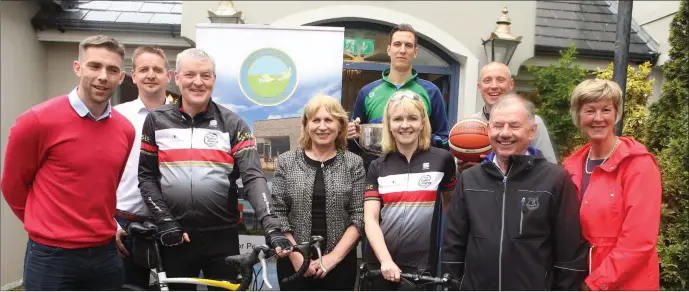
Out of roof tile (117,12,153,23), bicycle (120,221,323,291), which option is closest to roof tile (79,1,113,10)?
roof tile (117,12,153,23)

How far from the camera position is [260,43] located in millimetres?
4980

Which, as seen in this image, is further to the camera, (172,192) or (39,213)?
(172,192)

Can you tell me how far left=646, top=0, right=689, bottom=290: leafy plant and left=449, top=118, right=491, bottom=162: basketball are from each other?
7.67ft

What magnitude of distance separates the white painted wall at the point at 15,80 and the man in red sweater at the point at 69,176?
452 cm

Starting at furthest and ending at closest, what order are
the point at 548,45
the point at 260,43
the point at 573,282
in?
1. the point at 548,45
2. the point at 260,43
3. the point at 573,282

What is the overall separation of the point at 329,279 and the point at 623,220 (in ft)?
5.29

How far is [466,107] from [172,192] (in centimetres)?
484

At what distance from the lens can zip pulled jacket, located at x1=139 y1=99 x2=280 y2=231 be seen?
3.02 m

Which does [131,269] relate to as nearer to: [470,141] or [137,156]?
[137,156]

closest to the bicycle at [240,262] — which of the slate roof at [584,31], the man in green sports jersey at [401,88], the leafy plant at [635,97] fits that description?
the man in green sports jersey at [401,88]

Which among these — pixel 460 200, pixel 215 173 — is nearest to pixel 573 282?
pixel 460 200

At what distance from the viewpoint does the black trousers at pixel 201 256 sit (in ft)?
10.1

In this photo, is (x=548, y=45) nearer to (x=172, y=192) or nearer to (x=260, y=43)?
(x=260, y=43)

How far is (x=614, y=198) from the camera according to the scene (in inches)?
103
